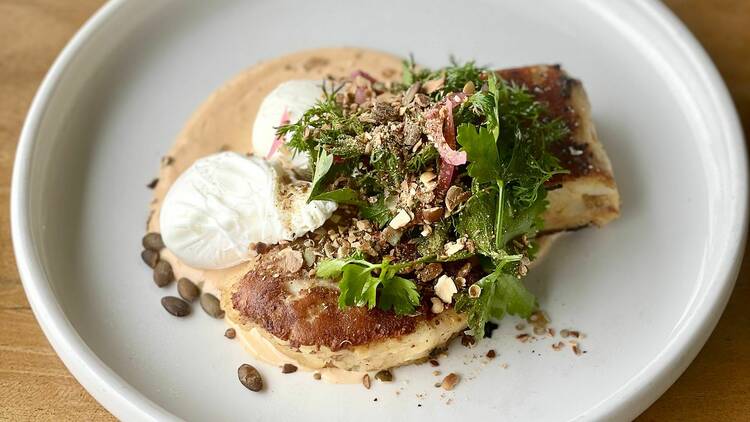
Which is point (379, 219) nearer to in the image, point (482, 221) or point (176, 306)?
point (482, 221)

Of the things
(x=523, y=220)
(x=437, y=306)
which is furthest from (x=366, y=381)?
(x=523, y=220)

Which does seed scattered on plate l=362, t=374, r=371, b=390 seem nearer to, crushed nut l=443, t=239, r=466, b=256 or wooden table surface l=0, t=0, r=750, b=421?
crushed nut l=443, t=239, r=466, b=256

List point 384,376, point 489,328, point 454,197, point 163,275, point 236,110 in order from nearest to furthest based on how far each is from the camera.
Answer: point 454,197 → point 384,376 → point 489,328 → point 163,275 → point 236,110

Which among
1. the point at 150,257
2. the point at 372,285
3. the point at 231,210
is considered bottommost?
the point at 150,257

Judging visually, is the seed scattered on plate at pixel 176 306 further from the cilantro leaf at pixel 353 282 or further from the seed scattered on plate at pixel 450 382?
the seed scattered on plate at pixel 450 382

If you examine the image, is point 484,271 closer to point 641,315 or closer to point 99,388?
point 641,315

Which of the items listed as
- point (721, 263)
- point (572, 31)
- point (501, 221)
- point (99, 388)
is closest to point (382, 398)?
point (501, 221)

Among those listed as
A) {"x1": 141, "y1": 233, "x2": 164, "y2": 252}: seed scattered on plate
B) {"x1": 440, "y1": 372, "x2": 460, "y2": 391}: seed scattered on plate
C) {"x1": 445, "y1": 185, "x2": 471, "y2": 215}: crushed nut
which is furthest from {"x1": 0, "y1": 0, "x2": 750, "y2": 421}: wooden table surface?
{"x1": 445, "y1": 185, "x2": 471, "y2": 215}: crushed nut
